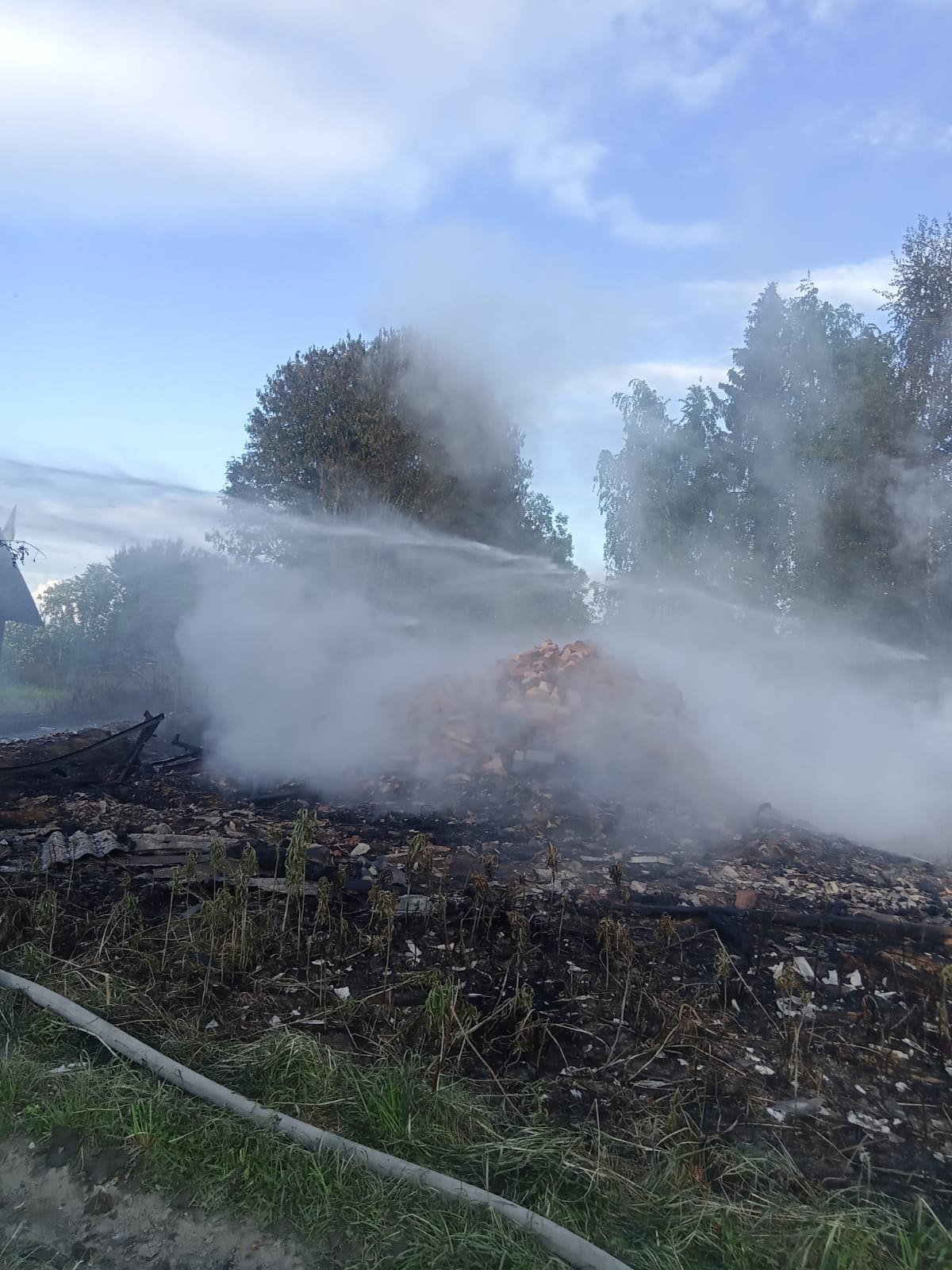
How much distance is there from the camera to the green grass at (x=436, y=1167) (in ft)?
8.11

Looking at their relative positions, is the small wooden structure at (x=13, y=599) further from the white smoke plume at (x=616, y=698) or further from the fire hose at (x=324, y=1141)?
the fire hose at (x=324, y=1141)

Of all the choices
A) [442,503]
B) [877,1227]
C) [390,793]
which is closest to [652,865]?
[390,793]

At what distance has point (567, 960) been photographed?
14.6ft

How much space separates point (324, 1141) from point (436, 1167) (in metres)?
0.39

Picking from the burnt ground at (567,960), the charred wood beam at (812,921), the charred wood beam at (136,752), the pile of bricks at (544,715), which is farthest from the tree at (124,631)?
the charred wood beam at (812,921)

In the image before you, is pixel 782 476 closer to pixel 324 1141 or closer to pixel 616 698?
pixel 616 698

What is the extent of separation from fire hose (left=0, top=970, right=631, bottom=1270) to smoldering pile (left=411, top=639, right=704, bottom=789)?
5.30m

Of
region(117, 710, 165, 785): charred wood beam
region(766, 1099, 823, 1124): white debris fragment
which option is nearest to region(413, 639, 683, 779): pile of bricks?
region(117, 710, 165, 785): charred wood beam

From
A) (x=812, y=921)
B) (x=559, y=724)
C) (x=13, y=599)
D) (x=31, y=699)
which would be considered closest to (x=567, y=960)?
(x=812, y=921)

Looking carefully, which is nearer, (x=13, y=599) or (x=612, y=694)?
(x=612, y=694)

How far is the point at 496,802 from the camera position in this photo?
26.6 ft

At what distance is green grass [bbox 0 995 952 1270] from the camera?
2471 mm

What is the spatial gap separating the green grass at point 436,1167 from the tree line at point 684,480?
1663 centimetres

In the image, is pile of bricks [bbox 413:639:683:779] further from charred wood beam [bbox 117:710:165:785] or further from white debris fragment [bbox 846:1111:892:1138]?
white debris fragment [bbox 846:1111:892:1138]
